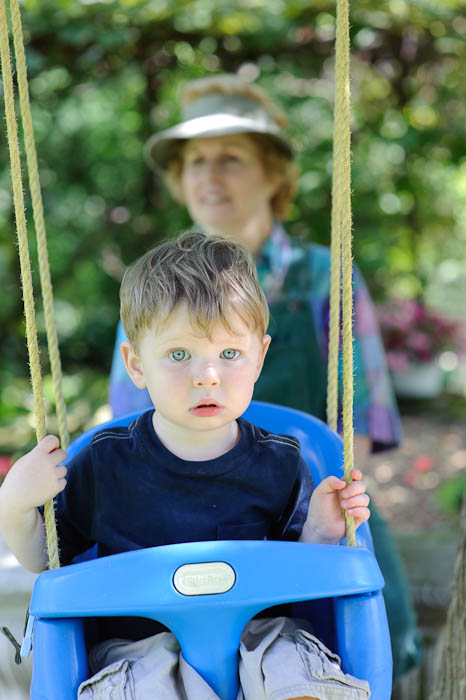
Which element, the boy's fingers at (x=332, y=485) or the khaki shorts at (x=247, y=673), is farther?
the boy's fingers at (x=332, y=485)

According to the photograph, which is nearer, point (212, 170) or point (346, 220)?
point (346, 220)

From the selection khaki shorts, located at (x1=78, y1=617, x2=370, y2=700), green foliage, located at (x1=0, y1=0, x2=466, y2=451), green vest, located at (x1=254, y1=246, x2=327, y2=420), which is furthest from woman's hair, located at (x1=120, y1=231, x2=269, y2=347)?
green foliage, located at (x1=0, y1=0, x2=466, y2=451)

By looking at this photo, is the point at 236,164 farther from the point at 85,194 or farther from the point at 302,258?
the point at 85,194

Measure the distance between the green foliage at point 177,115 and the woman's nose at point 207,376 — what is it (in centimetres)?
212

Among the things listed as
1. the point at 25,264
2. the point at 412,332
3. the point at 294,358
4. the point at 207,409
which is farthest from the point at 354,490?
the point at 412,332

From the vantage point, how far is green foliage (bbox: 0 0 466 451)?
3053 mm

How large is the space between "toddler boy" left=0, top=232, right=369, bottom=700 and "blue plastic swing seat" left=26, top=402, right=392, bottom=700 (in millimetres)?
37

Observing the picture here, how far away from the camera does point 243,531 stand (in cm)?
128

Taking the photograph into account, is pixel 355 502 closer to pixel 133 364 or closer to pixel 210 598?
pixel 210 598

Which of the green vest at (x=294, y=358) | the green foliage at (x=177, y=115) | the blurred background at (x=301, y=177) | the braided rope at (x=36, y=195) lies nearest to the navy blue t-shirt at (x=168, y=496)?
the braided rope at (x=36, y=195)

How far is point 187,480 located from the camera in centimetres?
127

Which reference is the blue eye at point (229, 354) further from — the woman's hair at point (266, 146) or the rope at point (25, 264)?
the woman's hair at point (266, 146)

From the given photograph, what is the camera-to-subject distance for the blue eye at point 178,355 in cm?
117

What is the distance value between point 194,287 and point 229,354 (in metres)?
0.11
